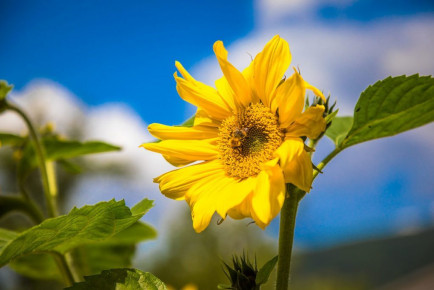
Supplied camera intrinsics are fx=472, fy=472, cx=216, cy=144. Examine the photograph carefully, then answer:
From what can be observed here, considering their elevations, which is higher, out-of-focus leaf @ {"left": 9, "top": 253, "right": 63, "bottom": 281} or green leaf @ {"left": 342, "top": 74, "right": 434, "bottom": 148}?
green leaf @ {"left": 342, "top": 74, "right": 434, "bottom": 148}

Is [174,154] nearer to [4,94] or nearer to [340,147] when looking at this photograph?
[340,147]

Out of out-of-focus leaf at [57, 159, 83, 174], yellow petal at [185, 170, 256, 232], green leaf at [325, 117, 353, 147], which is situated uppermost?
out-of-focus leaf at [57, 159, 83, 174]

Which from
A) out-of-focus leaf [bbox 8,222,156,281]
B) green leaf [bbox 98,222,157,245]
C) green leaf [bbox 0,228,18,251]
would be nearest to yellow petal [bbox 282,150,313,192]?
green leaf [bbox 0,228,18,251]

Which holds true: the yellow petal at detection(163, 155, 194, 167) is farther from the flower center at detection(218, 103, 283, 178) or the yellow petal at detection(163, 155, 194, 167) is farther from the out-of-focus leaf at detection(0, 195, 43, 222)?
the out-of-focus leaf at detection(0, 195, 43, 222)

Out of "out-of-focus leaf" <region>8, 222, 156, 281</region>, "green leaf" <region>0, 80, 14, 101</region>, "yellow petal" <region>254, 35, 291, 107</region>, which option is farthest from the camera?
"out-of-focus leaf" <region>8, 222, 156, 281</region>

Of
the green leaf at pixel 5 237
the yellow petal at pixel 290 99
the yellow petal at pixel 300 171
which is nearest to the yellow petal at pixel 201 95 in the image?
the yellow petal at pixel 290 99

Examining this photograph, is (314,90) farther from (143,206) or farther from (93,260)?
(93,260)
